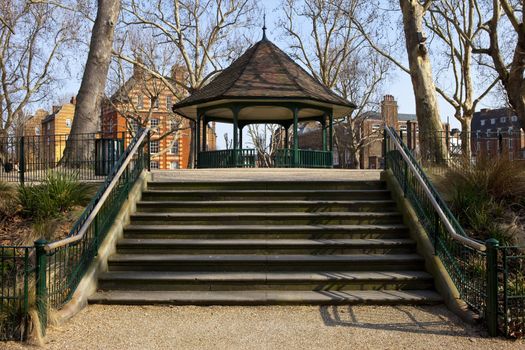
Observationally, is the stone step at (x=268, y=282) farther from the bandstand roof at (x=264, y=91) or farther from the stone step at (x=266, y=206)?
the bandstand roof at (x=264, y=91)

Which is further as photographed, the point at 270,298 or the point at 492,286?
the point at 270,298

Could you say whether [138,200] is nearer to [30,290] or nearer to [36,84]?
[30,290]

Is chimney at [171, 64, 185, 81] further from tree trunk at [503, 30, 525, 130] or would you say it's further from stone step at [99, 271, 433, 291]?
stone step at [99, 271, 433, 291]

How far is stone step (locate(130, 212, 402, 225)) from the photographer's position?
745 cm

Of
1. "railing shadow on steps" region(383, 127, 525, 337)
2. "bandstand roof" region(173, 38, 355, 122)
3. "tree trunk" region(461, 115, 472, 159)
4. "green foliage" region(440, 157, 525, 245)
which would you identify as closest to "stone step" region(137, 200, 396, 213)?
"railing shadow on steps" region(383, 127, 525, 337)

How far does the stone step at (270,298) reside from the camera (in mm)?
5699

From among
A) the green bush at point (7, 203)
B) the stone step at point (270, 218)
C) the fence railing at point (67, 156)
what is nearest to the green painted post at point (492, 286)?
the stone step at point (270, 218)

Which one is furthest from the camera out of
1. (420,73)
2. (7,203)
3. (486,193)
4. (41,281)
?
(420,73)

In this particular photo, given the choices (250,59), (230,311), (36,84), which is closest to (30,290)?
(230,311)

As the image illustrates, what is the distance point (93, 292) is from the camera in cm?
596

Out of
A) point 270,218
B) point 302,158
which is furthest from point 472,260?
point 302,158

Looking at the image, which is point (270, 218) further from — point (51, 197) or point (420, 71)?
point (420, 71)

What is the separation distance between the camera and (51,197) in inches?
316

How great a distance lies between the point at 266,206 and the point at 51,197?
3782 millimetres
